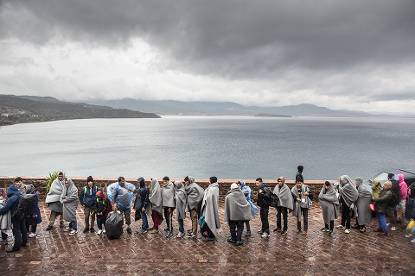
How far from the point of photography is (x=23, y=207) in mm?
7883

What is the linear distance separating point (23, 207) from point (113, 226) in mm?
2138

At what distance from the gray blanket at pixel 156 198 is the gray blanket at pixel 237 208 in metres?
1.91

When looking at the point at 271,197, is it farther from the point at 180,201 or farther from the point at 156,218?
the point at 156,218

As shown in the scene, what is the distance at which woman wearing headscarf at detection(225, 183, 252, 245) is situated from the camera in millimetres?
8289

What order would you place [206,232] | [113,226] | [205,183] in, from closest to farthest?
[113,226], [206,232], [205,183]

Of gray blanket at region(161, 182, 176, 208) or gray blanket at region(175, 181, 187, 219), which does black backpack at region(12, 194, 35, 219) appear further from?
gray blanket at region(175, 181, 187, 219)

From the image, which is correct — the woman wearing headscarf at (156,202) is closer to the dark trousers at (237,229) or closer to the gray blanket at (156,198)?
the gray blanket at (156,198)

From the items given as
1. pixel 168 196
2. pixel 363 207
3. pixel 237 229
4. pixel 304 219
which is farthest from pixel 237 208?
pixel 363 207

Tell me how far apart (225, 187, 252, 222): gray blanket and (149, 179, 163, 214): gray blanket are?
6.28 ft

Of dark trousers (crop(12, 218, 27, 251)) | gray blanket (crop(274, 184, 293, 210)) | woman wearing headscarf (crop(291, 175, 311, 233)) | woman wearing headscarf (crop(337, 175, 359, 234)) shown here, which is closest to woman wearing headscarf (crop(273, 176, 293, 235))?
gray blanket (crop(274, 184, 293, 210))

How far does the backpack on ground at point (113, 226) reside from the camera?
27.7ft

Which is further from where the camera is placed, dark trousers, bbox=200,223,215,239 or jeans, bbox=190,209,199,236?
jeans, bbox=190,209,199,236

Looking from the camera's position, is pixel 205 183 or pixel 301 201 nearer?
pixel 301 201

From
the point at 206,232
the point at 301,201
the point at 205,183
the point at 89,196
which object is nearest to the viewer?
the point at 206,232
